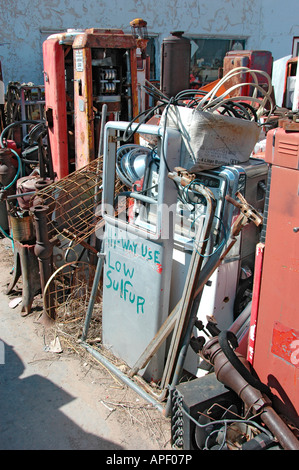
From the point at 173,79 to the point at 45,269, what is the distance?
3.87 meters

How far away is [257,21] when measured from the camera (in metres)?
13.7

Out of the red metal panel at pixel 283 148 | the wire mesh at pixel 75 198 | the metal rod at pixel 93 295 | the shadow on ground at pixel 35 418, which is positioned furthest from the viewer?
the wire mesh at pixel 75 198

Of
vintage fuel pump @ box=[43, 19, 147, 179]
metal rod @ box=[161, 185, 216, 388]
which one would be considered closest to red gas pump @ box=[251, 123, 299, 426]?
metal rod @ box=[161, 185, 216, 388]

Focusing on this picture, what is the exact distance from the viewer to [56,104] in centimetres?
495

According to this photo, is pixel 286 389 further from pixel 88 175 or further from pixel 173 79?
pixel 173 79

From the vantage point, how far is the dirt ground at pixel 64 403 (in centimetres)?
275

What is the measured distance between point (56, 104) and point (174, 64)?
7.60 ft

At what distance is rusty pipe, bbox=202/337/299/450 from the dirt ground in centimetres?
70

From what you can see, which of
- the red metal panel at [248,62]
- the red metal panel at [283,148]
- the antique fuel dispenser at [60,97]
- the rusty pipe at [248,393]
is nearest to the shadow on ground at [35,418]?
the rusty pipe at [248,393]

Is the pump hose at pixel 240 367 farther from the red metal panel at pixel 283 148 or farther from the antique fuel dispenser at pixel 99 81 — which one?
the antique fuel dispenser at pixel 99 81

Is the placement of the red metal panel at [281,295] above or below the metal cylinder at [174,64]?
below

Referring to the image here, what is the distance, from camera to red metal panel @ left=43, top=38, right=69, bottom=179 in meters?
4.82

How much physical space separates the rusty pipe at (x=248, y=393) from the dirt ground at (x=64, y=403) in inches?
27.6
